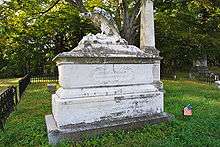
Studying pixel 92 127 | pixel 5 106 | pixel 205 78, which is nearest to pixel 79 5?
pixel 5 106

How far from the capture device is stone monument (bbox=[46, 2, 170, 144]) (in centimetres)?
666

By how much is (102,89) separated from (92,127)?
91 cm

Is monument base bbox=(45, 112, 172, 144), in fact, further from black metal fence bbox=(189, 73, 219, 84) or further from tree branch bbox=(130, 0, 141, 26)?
black metal fence bbox=(189, 73, 219, 84)

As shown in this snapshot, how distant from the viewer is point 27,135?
7.08m

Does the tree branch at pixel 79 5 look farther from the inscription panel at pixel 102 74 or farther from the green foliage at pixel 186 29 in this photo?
the inscription panel at pixel 102 74

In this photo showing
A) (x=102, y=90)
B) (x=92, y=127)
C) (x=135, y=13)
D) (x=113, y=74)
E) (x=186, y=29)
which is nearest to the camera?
(x=92, y=127)

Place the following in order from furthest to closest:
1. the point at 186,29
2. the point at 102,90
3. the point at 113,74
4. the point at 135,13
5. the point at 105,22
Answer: the point at 186,29, the point at 135,13, the point at 105,22, the point at 113,74, the point at 102,90

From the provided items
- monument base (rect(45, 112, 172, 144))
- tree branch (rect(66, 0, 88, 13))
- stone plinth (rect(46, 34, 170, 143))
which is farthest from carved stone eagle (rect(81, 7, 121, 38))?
tree branch (rect(66, 0, 88, 13))

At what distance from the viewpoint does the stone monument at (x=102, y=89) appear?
666 cm

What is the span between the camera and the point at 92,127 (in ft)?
22.5

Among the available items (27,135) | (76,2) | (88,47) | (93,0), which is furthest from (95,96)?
(93,0)

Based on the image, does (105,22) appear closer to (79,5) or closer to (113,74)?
(113,74)

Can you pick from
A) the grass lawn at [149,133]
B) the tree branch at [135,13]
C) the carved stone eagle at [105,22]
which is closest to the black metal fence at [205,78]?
the tree branch at [135,13]

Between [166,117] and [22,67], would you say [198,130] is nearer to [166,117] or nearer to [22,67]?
[166,117]
